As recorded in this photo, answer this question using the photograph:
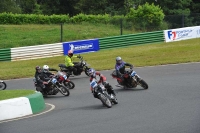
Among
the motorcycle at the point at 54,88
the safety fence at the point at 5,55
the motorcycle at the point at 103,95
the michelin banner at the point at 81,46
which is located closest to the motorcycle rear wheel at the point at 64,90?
the motorcycle at the point at 54,88

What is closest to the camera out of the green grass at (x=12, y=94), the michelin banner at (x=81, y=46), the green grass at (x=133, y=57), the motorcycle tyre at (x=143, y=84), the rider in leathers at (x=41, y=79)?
the green grass at (x=12, y=94)

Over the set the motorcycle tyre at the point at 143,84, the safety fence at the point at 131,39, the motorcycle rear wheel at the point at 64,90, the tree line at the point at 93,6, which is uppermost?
the tree line at the point at 93,6

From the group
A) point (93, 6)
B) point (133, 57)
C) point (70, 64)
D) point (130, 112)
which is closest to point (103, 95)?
point (130, 112)

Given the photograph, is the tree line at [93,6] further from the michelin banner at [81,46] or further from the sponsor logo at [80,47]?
the sponsor logo at [80,47]

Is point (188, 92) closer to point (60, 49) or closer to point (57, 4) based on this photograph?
point (60, 49)

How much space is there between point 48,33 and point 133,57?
10091 millimetres

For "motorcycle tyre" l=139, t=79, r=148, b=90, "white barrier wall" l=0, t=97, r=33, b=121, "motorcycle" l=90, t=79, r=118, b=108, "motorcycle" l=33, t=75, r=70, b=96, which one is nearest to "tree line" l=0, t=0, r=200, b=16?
"motorcycle tyre" l=139, t=79, r=148, b=90

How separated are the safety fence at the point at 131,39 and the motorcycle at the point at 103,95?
18.8 metres

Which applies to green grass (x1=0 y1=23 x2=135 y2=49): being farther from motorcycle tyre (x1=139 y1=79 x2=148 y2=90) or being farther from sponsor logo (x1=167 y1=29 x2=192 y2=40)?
motorcycle tyre (x1=139 y1=79 x2=148 y2=90)

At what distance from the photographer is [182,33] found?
36469 mm

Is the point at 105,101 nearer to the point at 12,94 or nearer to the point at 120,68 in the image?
the point at 12,94

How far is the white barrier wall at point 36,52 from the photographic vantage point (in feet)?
104

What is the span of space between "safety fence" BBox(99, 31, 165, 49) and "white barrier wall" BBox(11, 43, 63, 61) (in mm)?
3183

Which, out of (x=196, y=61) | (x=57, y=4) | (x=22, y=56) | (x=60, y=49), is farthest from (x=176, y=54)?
(x=57, y=4)
